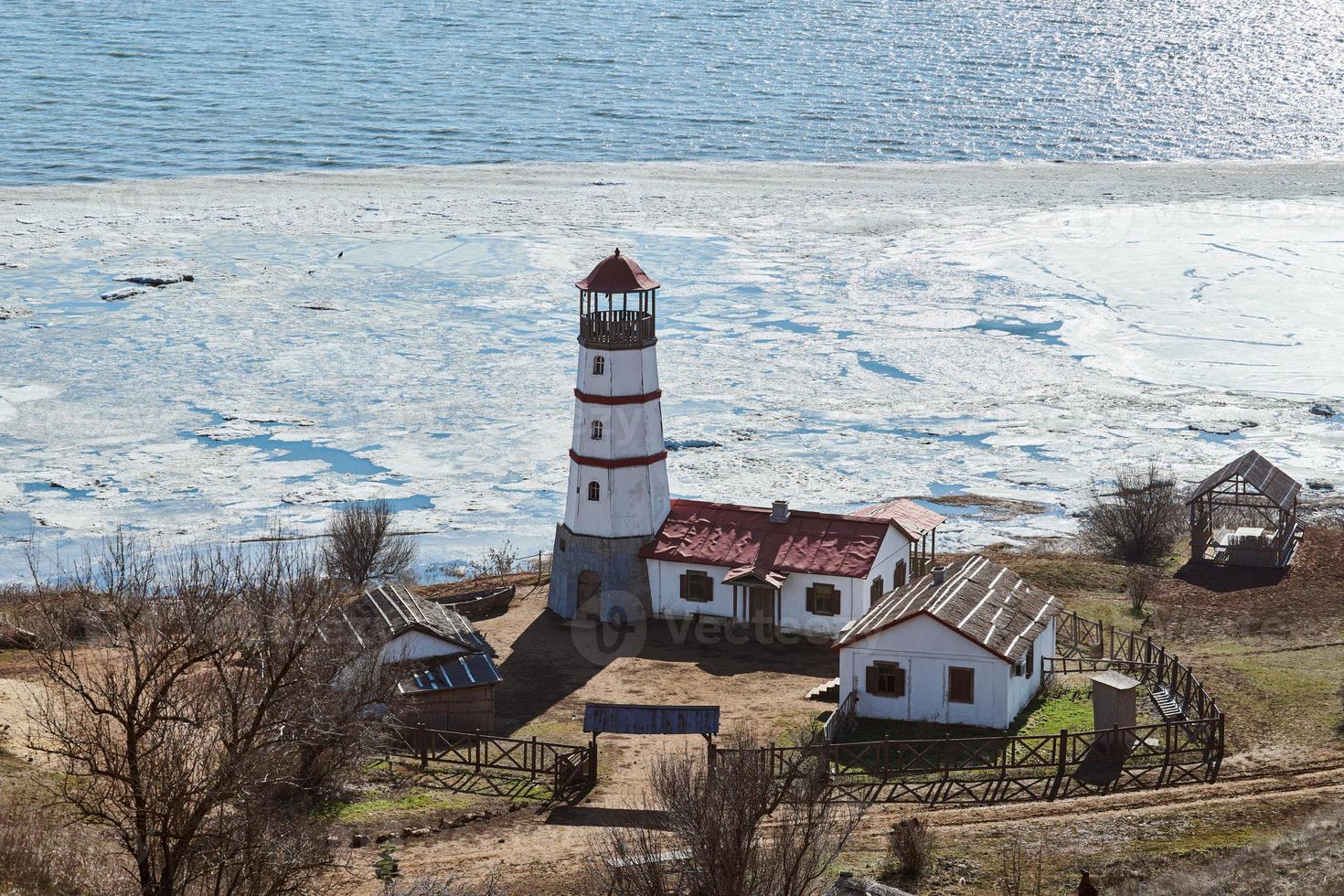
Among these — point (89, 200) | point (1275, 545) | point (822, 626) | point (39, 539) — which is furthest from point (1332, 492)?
point (89, 200)

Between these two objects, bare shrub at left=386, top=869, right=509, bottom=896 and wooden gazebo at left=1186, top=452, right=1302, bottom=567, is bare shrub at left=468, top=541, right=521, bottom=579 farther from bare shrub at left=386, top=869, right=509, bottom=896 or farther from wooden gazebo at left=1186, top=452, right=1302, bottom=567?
bare shrub at left=386, top=869, right=509, bottom=896

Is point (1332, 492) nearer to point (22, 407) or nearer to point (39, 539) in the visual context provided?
point (39, 539)

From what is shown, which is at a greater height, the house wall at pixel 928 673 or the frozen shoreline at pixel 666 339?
the frozen shoreline at pixel 666 339

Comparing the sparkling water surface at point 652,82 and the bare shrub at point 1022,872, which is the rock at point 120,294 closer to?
the sparkling water surface at point 652,82

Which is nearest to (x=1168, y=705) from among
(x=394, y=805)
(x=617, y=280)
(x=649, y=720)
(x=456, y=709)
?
(x=649, y=720)

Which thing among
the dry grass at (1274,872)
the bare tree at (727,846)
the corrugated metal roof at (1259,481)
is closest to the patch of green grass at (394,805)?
the bare tree at (727,846)

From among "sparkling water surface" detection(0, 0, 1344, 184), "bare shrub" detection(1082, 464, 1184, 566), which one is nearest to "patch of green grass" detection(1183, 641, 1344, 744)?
"bare shrub" detection(1082, 464, 1184, 566)
